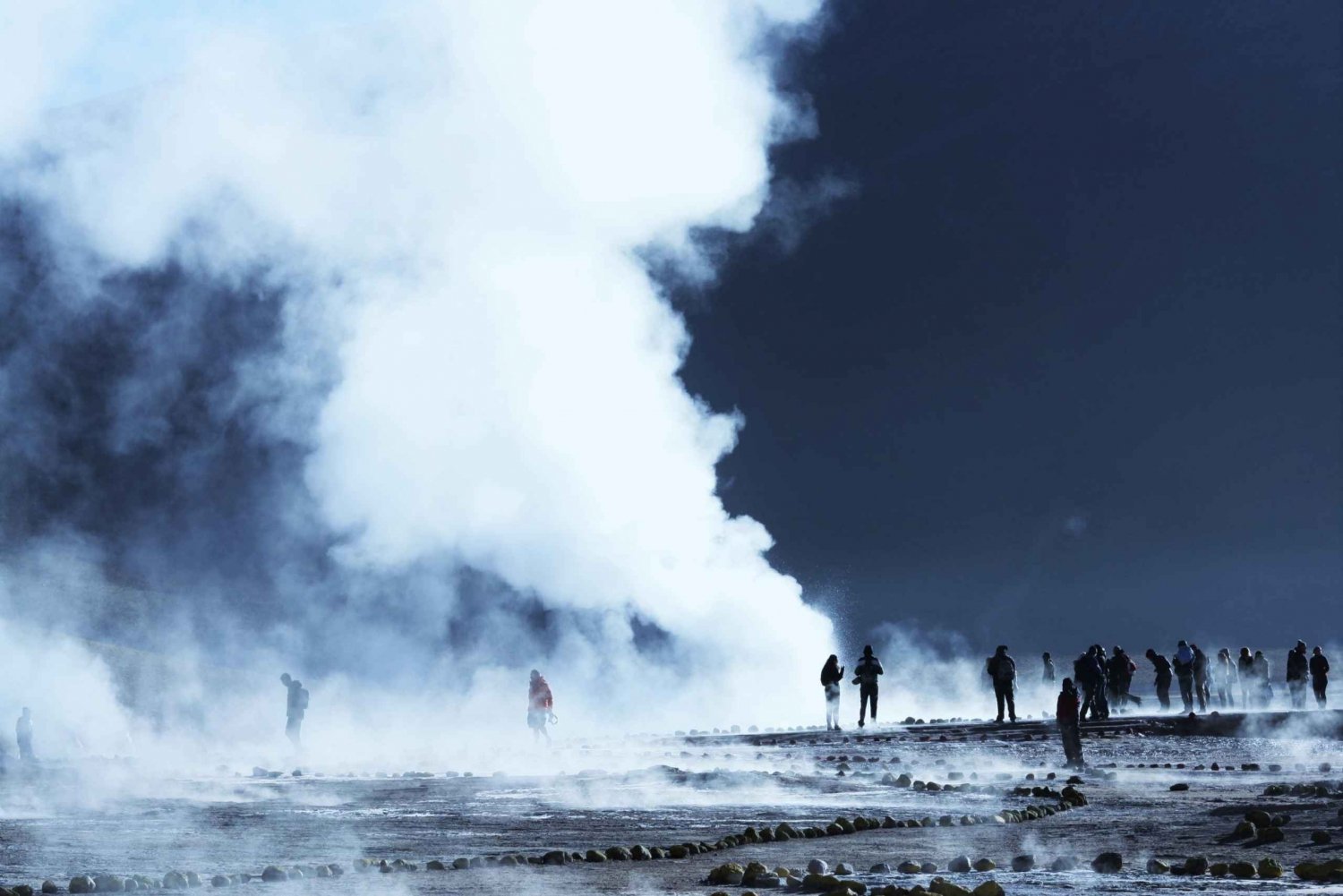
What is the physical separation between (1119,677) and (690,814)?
24.0m

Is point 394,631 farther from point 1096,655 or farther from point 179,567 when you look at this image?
point 1096,655

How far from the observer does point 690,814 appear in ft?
65.8

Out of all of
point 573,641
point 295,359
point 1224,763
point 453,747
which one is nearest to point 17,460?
point 295,359

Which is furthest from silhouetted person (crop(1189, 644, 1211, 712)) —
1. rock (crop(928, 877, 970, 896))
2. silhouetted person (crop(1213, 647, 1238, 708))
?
rock (crop(928, 877, 970, 896))

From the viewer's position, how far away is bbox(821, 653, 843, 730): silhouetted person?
129ft

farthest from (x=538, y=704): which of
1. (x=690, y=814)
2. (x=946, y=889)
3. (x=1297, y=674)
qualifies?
(x=946, y=889)

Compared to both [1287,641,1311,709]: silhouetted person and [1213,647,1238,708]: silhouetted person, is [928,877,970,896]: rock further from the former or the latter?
[1213,647,1238,708]: silhouetted person

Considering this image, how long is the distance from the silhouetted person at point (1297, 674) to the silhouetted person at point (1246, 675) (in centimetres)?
104

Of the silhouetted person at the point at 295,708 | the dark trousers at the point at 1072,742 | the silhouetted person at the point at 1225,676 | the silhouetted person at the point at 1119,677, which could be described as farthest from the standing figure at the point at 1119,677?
the silhouetted person at the point at 295,708

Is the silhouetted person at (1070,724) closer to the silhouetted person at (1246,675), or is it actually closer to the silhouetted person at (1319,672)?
the silhouetted person at (1319,672)

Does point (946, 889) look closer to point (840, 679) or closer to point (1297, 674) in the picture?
point (840, 679)

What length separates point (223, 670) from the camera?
316 feet

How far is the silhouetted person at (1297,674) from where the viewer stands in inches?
1524

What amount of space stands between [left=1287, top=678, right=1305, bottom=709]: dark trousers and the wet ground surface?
637 cm
